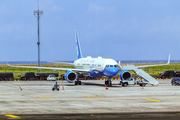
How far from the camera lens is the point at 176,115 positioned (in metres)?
24.2

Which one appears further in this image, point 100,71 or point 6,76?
point 6,76

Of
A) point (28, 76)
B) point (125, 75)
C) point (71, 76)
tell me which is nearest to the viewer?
point (71, 76)

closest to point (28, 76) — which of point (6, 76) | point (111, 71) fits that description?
point (6, 76)

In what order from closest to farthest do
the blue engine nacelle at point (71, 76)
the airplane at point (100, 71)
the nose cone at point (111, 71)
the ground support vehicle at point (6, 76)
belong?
the nose cone at point (111, 71) < the airplane at point (100, 71) < the blue engine nacelle at point (71, 76) < the ground support vehicle at point (6, 76)

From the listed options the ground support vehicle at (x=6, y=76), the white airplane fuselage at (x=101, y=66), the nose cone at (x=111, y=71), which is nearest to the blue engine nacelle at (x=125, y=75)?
the white airplane fuselage at (x=101, y=66)

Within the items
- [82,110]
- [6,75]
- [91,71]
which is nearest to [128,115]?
[82,110]

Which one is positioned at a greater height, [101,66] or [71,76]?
[101,66]

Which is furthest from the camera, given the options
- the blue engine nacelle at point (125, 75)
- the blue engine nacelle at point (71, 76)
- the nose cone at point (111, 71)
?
the blue engine nacelle at point (125, 75)

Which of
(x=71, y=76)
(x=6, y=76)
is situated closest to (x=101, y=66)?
(x=71, y=76)

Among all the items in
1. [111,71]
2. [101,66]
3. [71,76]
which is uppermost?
[101,66]

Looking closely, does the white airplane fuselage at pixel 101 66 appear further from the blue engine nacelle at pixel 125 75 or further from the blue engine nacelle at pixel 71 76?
the blue engine nacelle at pixel 125 75

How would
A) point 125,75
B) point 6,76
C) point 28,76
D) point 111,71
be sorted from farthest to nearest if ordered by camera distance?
point 28,76 → point 6,76 → point 125,75 → point 111,71

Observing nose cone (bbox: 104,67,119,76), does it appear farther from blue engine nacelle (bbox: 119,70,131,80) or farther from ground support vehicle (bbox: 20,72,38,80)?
ground support vehicle (bbox: 20,72,38,80)

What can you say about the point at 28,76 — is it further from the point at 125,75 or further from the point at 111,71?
the point at 111,71
